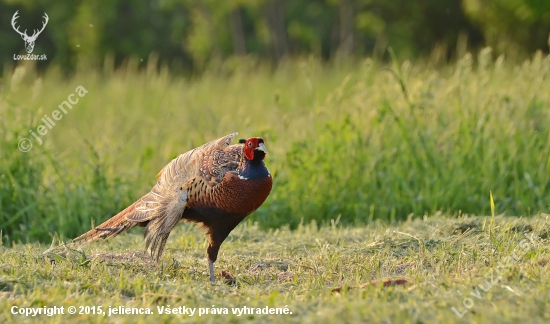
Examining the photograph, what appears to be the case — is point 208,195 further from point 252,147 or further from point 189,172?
point 252,147

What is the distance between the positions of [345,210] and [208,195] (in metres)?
2.70

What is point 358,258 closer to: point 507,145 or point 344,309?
point 344,309

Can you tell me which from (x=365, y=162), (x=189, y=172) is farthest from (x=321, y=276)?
(x=365, y=162)

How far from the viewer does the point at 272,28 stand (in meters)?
23.9

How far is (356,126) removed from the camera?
24.0 ft

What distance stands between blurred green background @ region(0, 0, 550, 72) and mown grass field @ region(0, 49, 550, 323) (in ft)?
30.4

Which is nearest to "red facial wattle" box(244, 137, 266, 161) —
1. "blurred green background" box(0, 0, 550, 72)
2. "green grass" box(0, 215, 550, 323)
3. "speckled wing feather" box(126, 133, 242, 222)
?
"speckled wing feather" box(126, 133, 242, 222)

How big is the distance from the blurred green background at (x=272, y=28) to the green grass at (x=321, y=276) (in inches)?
464

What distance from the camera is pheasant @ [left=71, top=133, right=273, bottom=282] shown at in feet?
13.4

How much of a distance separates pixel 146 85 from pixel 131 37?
17657 millimetres

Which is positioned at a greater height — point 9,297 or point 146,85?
point 146,85

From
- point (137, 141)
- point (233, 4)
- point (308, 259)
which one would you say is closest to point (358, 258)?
point (308, 259)

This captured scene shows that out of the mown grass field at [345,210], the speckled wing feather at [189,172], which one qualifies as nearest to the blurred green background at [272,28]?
the mown grass field at [345,210]

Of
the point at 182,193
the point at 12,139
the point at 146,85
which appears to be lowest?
the point at 182,193
